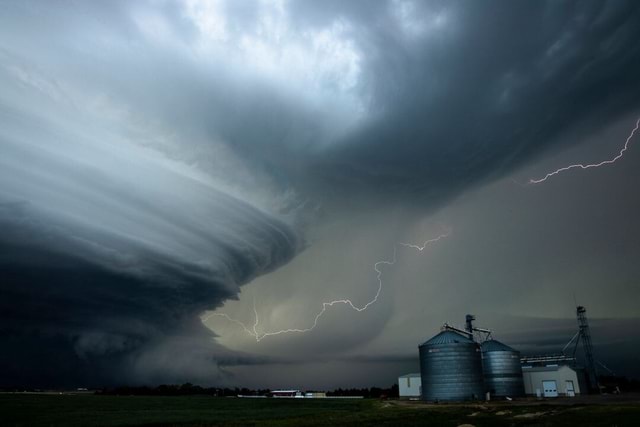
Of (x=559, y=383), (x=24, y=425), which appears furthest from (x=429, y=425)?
(x=559, y=383)

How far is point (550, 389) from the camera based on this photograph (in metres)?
118

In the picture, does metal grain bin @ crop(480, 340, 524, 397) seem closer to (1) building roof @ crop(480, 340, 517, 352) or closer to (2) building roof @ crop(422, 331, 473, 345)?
(1) building roof @ crop(480, 340, 517, 352)

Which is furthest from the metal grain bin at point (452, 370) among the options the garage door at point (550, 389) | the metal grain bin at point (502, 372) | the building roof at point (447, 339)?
the garage door at point (550, 389)

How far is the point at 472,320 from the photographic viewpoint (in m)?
138

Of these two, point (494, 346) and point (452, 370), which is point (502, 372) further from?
point (452, 370)

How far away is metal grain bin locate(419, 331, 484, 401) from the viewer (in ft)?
324

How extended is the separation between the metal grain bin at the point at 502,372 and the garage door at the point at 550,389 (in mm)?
8108

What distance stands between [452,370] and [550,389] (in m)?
38.8

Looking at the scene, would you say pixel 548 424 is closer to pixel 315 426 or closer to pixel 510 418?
pixel 510 418

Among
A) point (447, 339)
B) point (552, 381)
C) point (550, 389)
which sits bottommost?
point (550, 389)

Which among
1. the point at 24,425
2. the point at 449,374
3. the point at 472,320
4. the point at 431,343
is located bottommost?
the point at 24,425

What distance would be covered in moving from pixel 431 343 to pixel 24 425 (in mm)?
85166

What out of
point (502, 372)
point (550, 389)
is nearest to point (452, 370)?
point (502, 372)

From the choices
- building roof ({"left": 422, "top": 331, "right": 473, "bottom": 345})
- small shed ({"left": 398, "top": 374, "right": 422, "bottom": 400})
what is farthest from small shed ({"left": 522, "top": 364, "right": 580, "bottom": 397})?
building roof ({"left": 422, "top": 331, "right": 473, "bottom": 345})
